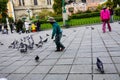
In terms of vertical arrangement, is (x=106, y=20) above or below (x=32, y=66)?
above

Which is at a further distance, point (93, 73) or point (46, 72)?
point (46, 72)

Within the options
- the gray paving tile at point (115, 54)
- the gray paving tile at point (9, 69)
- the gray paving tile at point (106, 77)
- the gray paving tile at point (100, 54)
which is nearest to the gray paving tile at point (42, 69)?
the gray paving tile at point (9, 69)

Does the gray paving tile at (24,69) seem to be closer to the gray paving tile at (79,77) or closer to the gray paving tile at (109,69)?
the gray paving tile at (79,77)

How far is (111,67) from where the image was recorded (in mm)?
6070

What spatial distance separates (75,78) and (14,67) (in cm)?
253

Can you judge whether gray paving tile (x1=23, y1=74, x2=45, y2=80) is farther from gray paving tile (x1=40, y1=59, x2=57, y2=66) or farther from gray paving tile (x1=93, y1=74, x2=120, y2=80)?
gray paving tile (x1=93, y1=74, x2=120, y2=80)

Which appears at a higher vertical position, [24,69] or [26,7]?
[26,7]

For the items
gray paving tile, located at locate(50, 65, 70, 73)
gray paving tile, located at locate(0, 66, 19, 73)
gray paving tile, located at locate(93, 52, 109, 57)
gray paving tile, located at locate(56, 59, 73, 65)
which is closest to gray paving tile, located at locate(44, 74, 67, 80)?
gray paving tile, located at locate(50, 65, 70, 73)

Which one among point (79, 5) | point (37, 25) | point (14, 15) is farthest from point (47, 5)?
point (37, 25)

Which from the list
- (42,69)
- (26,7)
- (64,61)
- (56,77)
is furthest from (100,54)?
(26,7)

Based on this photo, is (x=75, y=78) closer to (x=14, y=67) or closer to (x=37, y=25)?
(x=14, y=67)

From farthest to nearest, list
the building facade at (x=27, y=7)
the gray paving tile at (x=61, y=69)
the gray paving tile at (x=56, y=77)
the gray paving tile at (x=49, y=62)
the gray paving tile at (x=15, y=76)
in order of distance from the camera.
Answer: the building facade at (x=27, y=7) < the gray paving tile at (x=49, y=62) < the gray paving tile at (x=61, y=69) < the gray paving tile at (x=15, y=76) < the gray paving tile at (x=56, y=77)

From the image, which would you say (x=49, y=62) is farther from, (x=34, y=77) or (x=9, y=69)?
(x=34, y=77)

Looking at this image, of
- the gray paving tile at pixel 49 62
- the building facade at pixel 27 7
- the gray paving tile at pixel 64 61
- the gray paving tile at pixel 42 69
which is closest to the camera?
the gray paving tile at pixel 42 69
